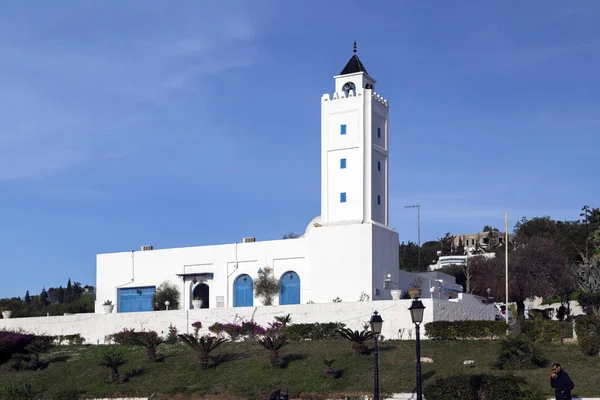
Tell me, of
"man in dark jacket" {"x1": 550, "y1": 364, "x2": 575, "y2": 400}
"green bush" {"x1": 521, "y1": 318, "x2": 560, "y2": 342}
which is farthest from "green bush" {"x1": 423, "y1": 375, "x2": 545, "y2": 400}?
"green bush" {"x1": 521, "y1": 318, "x2": 560, "y2": 342}

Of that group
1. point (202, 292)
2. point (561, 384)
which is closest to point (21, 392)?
point (202, 292)

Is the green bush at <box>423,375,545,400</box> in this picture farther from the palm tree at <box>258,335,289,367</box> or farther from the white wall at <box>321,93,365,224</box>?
the white wall at <box>321,93,365,224</box>

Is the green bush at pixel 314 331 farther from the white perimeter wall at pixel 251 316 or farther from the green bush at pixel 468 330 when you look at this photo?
the green bush at pixel 468 330

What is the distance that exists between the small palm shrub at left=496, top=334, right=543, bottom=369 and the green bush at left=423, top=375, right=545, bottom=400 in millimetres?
4249

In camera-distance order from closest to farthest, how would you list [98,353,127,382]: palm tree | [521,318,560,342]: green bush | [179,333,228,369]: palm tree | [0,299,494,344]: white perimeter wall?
1. [521,318,560,342]: green bush
2. [98,353,127,382]: palm tree
3. [179,333,228,369]: palm tree
4. [0,299,494,344]: white perimeter wall

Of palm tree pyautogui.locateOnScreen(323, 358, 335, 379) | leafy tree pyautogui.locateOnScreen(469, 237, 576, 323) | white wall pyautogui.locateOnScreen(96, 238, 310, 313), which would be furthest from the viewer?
leafy tree pyautogui.locateOnScreen(469, 237, 576, 323)

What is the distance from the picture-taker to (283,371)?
29750 millimetres

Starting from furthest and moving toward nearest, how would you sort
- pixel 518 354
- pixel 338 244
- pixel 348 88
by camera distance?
pixel 348 88
pixel 338 244
pixel 518 354

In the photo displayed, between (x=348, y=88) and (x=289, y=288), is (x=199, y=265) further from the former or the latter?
(x=348, y=88)

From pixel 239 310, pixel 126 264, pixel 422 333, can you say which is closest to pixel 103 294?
pixel 126 264

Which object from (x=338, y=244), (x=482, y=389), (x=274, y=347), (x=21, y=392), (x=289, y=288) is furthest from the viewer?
(x=289, y=288)

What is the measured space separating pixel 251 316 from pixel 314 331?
11.4 ft

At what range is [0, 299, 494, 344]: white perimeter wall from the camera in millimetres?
34188

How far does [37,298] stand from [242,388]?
5126 cm
